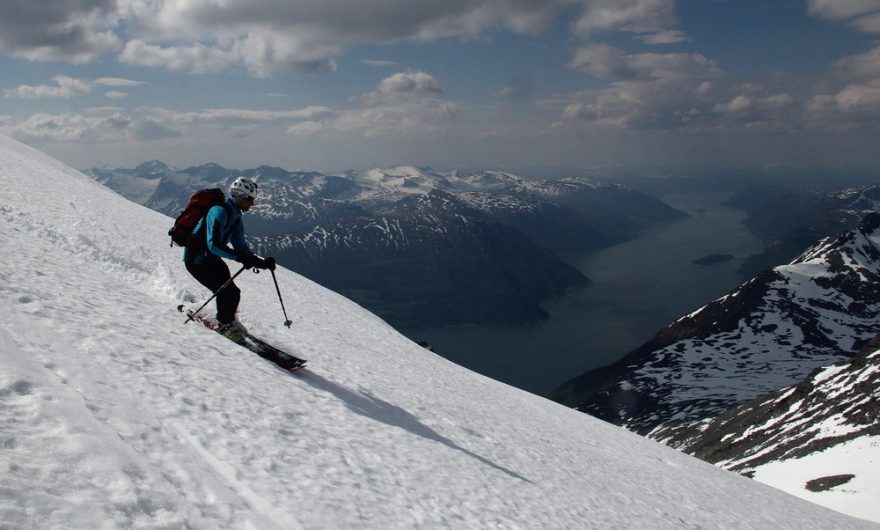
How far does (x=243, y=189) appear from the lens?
11.5 m

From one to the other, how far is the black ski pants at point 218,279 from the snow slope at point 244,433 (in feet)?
2.11

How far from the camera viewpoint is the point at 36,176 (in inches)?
1015

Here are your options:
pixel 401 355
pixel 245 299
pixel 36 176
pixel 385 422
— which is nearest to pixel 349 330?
pixel 401 355

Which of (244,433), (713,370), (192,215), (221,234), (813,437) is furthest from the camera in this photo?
(713,370)

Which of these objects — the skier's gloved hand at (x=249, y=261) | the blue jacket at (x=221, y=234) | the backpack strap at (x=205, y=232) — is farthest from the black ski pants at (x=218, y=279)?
the skier's gloved hand at (x=249, y=261)

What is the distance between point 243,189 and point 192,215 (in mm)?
1200

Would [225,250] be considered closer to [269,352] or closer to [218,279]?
[218,279]

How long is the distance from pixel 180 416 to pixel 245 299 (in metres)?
11.3

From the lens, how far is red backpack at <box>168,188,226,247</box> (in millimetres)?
11367

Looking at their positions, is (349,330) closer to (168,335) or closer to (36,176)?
(168,335)

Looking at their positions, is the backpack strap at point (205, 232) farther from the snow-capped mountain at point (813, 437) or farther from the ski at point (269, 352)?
the snow-capped mountain at point (813, 437)

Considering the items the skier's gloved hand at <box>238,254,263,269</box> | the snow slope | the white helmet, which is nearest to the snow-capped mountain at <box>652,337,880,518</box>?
the snow slope

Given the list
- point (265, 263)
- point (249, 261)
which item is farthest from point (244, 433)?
point (265, 263)

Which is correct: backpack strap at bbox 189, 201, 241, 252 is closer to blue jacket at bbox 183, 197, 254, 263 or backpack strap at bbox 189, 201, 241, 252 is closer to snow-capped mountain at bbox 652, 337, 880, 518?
blue jacket at bbox 183, 197, 254, 263
